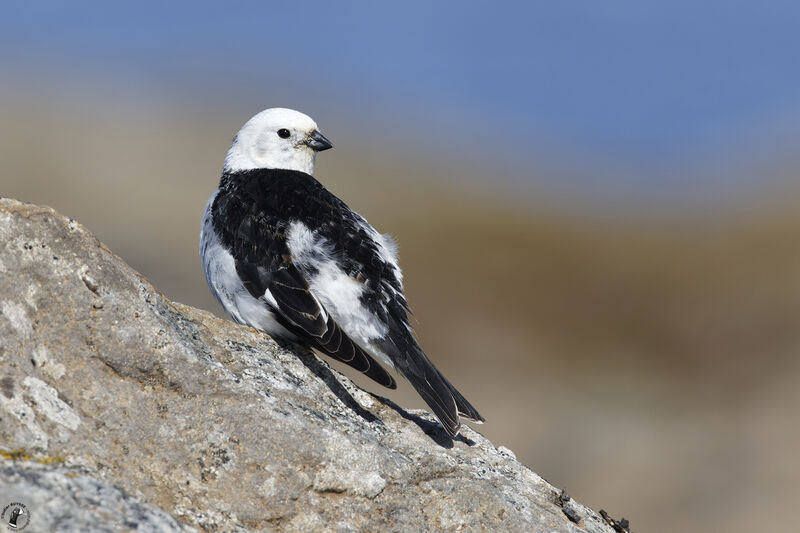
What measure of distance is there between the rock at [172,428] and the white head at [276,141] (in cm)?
241

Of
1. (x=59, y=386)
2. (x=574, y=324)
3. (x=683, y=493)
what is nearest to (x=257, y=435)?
(x=59, y=386)

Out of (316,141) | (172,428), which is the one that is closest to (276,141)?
(316,141)

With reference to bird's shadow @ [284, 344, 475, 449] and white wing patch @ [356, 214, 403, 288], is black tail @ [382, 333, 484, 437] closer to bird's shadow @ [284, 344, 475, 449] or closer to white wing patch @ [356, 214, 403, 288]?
bird's shadow @ [284, 344, 475, 449]

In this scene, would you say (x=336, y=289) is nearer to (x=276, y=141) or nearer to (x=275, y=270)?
(x=275, y=270)

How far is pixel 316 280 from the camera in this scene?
5.27 meters

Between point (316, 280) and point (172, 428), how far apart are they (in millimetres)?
1740

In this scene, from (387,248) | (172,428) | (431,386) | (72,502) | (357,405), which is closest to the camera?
(72,502)

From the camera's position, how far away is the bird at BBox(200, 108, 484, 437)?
4910 millimetres

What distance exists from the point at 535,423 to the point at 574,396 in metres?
1.59

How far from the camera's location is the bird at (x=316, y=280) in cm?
491

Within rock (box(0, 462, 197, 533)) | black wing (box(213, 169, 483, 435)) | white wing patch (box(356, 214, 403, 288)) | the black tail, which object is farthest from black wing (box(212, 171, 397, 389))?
rock (box(0, 462, 197, 533))

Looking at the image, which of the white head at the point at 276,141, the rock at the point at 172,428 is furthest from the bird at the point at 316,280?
the white head at the point at 276,141

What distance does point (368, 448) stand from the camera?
161 inches

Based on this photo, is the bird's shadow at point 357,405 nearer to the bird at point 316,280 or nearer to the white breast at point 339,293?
the bird at point 316,280
